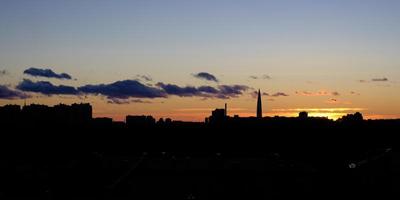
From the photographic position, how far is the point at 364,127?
179 metres

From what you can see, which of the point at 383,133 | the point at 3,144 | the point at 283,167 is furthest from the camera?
the point at 383,133

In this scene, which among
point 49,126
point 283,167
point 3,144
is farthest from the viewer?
point 49,126

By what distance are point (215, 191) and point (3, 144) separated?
118 m

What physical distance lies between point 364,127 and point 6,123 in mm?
106201

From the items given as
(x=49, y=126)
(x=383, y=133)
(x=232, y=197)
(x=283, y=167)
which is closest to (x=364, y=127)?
(x=383, y=133)

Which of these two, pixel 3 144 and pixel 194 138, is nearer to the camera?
pixel 3 144

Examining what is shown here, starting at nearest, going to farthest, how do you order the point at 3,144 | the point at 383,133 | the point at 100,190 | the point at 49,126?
the point at 100,190 < the point at 3,144 < the point at 383,133 < the point at 49,126

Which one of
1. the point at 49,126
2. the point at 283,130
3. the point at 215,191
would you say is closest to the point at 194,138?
the point at 283,130

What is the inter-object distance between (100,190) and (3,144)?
116 meters

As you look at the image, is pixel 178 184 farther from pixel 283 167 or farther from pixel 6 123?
pixel 6 123

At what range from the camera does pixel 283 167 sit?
6022 centimetres

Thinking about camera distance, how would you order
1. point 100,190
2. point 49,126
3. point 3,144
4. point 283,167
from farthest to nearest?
point 49,126 → point 3,144 → point 283,167 → point 100,190

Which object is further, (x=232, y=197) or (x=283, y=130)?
(x=283, y=130)

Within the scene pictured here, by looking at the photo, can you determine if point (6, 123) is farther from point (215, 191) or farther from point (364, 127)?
point (215, 191)
